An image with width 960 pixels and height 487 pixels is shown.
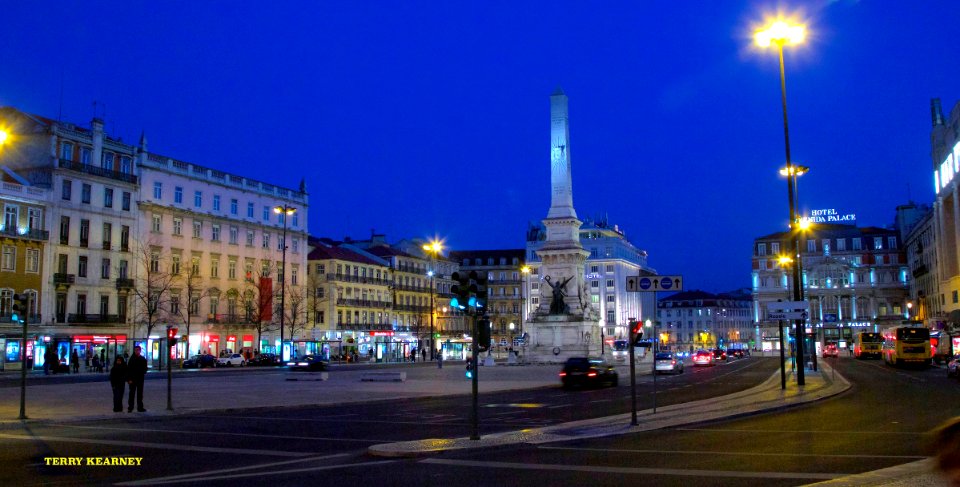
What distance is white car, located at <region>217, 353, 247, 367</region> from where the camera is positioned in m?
69.7

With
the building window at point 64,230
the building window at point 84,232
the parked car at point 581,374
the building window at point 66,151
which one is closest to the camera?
the parked car at point 581,374

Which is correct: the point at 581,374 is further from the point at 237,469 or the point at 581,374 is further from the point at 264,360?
the point at 264,360

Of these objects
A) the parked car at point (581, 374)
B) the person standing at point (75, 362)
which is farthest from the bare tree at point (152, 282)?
the parked car at point (581, 374)

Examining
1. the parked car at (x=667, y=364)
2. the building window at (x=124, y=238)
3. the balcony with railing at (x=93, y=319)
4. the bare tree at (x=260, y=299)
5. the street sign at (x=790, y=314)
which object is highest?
the building window at (x=124, y=238)

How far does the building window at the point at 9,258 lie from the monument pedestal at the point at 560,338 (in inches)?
1562

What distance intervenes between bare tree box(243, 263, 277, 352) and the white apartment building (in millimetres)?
111

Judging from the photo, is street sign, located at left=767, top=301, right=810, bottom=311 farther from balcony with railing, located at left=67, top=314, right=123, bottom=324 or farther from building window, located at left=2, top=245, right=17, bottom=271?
balcony with railing, located at left=67, top=314, right=123, bottom=324

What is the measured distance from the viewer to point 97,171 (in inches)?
2662

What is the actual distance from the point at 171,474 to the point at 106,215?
2439 inches

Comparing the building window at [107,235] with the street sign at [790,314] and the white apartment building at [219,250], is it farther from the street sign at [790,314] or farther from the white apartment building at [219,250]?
the street sign at [790,314]

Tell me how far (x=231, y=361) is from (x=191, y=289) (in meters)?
7.18

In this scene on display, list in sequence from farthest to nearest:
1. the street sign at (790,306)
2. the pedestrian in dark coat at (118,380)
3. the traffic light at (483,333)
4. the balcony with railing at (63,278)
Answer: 1. the balcony with railing at (63,278)
2. the street sign at (790,306)
3. the pedestrian in dark coat at (118,380)
4. the traffic light at (483,333)

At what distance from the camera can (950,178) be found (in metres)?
79.6

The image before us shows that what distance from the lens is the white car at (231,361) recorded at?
229 ft
